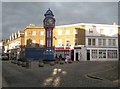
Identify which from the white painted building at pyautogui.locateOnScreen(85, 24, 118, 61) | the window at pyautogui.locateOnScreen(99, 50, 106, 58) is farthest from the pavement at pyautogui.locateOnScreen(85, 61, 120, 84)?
the window at pyautogui.locateOnScreen(99, 50, 106, 58)

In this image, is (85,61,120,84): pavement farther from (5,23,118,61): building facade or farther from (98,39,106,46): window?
(98,39,106,46): window

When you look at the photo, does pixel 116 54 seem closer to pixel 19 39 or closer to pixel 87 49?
pixel 87 49

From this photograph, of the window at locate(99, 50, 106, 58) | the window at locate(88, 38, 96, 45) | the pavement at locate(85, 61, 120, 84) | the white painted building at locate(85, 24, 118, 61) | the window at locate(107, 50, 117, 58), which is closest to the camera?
the pavement at locate(85, 61, 120, 84)

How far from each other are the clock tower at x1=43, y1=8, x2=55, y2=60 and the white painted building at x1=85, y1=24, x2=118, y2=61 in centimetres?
2058

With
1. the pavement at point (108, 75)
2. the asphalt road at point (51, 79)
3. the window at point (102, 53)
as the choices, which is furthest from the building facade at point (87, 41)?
the asphalt road at point (51, 79)

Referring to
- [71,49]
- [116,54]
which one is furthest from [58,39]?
[116,54]

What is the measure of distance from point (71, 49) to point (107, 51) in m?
9.19

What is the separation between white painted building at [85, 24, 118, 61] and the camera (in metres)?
65.4

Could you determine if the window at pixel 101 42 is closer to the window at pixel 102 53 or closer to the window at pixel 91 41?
the window at pixel 91 41

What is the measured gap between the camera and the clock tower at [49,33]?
45812 mm

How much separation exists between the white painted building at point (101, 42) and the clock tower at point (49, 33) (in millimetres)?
20583

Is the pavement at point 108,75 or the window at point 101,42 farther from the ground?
the window at point 101,42

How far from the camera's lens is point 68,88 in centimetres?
1257

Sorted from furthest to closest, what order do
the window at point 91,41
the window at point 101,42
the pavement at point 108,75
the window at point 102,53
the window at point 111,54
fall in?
the window at point 111,54
the window at point 101,42
the window at point 102,53
the window at point 91,41
the pavement at point 108,75
